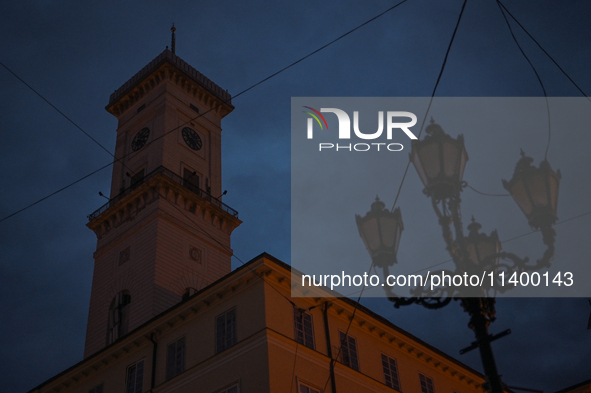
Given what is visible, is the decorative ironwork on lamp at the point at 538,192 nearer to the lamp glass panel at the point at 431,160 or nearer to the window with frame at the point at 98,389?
the lamp glass panel at the point at 431,160

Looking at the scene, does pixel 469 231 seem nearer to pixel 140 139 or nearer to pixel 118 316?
pixel 118 316

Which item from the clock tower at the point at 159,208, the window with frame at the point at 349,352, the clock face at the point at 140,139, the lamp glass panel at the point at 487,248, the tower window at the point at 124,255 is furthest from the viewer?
the clock face at the point at 140,139

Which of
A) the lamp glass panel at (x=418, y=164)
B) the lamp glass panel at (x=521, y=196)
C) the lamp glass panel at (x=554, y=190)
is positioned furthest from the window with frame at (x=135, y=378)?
the lamp glass panel at (x=554, y=190)

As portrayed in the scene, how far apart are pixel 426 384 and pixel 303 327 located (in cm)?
888

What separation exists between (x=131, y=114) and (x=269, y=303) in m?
37.0

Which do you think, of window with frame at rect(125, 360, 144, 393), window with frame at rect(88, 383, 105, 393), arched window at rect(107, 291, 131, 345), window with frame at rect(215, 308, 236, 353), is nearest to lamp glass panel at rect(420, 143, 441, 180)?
window with frame at rect(215, 308, 236, 353)

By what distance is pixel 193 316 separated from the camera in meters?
26.8

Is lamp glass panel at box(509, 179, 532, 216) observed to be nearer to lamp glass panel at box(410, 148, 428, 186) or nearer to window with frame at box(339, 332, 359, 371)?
lamp glass panel at box(410, 148, 428, 186)

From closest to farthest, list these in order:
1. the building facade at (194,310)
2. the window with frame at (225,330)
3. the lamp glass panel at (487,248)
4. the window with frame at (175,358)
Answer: the lamp glass panel at (487,248)
the building facade at (194,310)
the window with frame at (225,330)
the window with frame at (175,358)

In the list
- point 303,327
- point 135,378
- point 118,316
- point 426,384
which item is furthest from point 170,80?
point 426,384

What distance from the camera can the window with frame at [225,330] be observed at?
24759 millimetres

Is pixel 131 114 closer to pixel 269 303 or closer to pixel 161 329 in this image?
pixel 161 329

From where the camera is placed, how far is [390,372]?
95.5ft

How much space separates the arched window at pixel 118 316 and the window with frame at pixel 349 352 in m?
18.8
